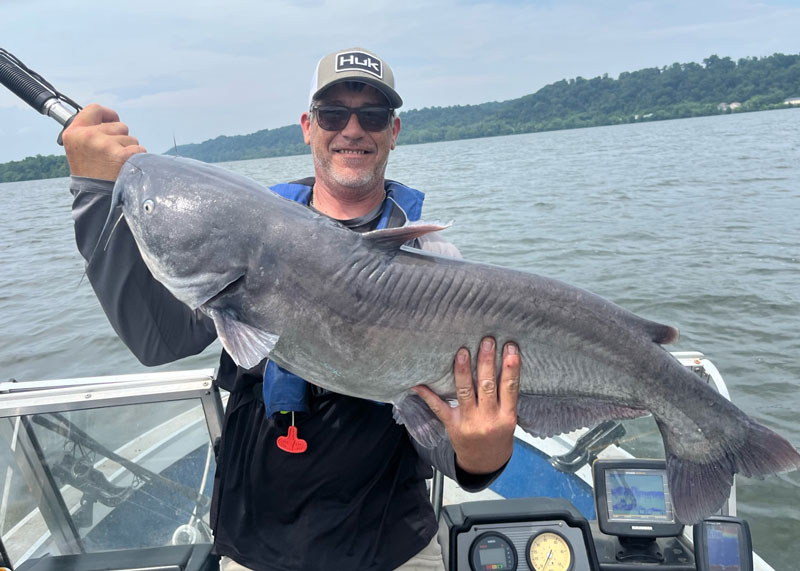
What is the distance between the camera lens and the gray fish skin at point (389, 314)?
73.0 inches

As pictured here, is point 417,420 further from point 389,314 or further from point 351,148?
point 351,148

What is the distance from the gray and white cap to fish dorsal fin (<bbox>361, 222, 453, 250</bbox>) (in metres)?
1.01

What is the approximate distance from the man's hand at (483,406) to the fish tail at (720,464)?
1.89ft

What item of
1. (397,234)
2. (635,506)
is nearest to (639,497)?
(635,506)

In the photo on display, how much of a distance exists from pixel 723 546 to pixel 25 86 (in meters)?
3.69

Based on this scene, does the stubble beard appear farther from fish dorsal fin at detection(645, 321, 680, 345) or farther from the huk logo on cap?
fish dorsal fin at detection(645, 321, 680, 345)

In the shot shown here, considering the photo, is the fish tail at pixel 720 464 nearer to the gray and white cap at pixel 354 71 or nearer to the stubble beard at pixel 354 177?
the stubble beard at pixel 354 177

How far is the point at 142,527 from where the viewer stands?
3051 mm

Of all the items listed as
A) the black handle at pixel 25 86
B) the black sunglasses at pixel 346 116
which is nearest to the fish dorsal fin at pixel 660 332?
the black sunglasses at pixel 346 116

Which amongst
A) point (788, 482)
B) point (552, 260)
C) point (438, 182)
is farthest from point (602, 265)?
point (438, 182)

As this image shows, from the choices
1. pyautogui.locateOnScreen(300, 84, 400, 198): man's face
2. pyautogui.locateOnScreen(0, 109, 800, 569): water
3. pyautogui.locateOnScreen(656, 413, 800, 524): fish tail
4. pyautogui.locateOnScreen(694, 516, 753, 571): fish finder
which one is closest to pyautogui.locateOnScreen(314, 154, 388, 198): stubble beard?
pyautogui.locateOnScreen(300, 84, 400, 198): man's face

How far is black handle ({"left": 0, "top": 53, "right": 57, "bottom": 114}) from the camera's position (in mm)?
2197

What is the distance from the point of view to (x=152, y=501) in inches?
120

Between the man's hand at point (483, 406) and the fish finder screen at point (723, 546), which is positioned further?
the fish finder screen at point (723, 546)
